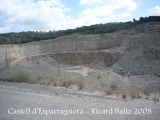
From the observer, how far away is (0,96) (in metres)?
12.3

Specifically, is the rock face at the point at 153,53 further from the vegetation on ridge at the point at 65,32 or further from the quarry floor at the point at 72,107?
the quarry floor at the point at 72,107

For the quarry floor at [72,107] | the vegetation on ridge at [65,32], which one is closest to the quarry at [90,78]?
the quarry floor at [72,107]

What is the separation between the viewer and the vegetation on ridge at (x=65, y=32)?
49041 mm

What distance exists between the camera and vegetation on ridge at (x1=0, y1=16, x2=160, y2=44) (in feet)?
161

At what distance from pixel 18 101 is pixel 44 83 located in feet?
21.3

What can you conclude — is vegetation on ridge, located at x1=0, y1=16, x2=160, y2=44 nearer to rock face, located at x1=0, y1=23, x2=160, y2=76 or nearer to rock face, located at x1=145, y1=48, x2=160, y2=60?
rock face, located at x1=0, y1=23, x2=160, y2=76

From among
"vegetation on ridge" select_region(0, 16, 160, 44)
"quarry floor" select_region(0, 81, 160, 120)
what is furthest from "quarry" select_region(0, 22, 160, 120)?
"vegetation on ridge" select_region(0, 16, 160, 44)

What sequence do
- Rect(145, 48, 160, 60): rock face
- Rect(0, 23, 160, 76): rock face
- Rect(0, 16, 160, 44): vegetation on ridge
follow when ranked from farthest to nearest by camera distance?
Rect(0, 16, 160, 44): vegetation on ridge → Rect(0, 23, 160, 76): rock face → Rect(145, 48, 160, 60): rock face

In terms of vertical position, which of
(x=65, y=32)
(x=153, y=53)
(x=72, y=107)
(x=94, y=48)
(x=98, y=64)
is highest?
(x=65, y=32)

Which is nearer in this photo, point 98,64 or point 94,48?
point 98,64

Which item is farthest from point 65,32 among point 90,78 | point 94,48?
point 90,78

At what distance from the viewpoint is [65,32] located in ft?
207

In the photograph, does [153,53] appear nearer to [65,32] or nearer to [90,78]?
[90,78]

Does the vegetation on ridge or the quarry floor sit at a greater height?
the vegetation on ridge
